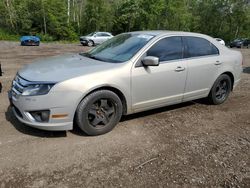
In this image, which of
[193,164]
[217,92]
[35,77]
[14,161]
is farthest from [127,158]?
[217,92]

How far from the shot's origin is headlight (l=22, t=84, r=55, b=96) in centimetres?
344

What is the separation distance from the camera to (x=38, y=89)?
136 inches

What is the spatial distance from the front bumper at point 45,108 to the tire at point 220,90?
10.0ft

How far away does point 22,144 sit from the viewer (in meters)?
3.55

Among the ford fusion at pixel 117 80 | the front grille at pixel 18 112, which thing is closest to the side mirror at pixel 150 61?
the ford fusion at pixel 117 80

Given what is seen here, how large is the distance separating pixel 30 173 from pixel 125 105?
67.8 inches

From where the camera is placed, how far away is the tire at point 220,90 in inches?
208

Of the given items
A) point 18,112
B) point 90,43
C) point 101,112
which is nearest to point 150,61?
point 101,112

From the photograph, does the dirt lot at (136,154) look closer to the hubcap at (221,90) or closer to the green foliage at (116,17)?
the hubcap at (221,90)

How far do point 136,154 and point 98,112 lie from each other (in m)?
0.88

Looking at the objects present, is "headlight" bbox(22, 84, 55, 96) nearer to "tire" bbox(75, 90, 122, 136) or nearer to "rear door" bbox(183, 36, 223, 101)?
"tire" bbox(75, 90, 122, 136)

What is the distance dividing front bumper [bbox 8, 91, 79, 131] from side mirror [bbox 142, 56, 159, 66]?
4.26 ft

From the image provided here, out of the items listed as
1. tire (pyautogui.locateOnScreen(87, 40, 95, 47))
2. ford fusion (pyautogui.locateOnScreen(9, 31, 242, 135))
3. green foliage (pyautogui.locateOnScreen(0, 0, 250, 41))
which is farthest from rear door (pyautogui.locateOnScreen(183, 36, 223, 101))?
green foliage (pyautogui.locateOnScreen(0, 0, 250, 41))

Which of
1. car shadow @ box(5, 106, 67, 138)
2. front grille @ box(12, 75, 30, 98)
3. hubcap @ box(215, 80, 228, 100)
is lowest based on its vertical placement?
car shadow @ box(5, 106, 67, 138)
